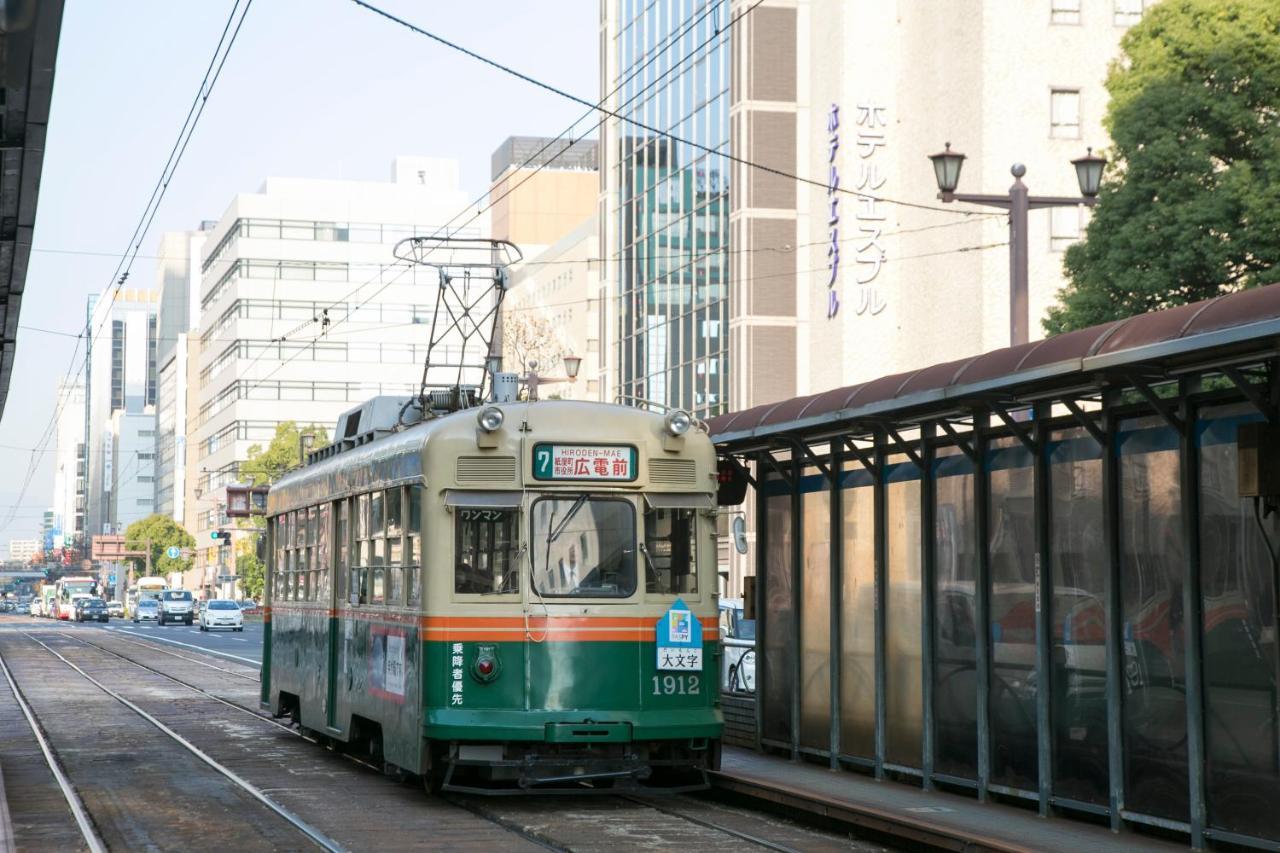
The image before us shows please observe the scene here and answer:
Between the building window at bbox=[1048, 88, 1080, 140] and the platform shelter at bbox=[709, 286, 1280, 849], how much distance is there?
109 feet

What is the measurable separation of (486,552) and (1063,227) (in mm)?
36149

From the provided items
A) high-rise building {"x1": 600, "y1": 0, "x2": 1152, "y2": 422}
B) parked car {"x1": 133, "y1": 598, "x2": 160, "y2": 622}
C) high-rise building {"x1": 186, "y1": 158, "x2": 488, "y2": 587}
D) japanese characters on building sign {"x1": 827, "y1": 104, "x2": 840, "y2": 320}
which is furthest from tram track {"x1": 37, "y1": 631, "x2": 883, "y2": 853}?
high-rise building {"x1": 186, "y1": 158, "x2": 488, "y2": 587}

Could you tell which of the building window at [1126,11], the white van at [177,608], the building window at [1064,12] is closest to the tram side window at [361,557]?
the building window at [1064,12]

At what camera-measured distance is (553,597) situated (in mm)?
14250

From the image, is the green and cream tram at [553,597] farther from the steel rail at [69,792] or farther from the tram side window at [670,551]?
the steel rail at [69,792]

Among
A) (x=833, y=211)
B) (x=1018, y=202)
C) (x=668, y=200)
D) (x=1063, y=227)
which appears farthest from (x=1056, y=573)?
(x=668, y=200)

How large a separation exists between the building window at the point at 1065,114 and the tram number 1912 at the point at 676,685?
118ft

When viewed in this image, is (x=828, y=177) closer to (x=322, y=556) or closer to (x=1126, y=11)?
(x=1126, y=11)

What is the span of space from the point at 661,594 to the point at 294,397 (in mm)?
105179

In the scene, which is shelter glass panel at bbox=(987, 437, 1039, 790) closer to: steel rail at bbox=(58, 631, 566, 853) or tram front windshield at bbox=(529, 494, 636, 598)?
tram front windshield at bbox=(529, 494, 636, 598)

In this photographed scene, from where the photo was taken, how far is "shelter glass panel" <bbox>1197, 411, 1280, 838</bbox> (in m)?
10.6

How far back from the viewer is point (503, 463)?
47.2 ft

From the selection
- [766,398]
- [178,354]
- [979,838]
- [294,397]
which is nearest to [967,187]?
[766,398]

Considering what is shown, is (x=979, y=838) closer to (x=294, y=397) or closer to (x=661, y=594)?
(x=661, y=594)
